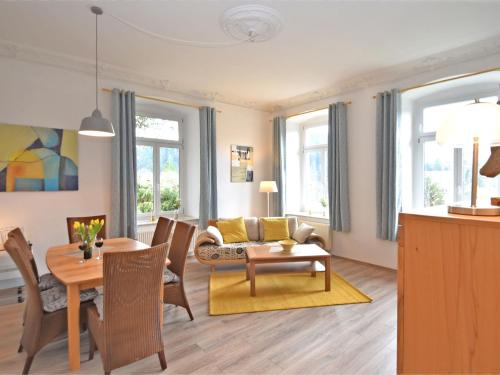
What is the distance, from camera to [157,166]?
5.01 m

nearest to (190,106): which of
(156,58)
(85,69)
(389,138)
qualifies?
(156,58)

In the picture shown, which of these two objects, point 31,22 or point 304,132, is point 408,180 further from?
point 31,22

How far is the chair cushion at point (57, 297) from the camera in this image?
2022mm

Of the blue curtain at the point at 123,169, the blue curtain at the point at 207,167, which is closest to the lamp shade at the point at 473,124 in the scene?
the blue curtain at the point at 123,169

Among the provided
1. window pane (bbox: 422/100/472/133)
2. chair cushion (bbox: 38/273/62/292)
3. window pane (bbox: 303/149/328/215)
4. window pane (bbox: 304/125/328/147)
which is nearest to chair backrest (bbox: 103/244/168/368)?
→ chair cushion (bbox: 38/273/62/292)

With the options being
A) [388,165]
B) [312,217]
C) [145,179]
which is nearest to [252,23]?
[388,165]

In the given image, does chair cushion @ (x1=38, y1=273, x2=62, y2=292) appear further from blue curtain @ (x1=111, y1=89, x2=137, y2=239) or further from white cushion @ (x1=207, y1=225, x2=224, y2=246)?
white cushion @ (x1=207, y1=225, x2=224, y2=246)

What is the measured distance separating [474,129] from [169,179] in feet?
15.2

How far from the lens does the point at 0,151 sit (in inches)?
132

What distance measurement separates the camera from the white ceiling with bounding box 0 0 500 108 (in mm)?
2668

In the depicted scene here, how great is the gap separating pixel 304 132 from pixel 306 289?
147 inches

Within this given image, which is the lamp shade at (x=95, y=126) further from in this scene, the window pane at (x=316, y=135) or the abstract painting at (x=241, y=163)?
the window pane at (x=316, y=135)

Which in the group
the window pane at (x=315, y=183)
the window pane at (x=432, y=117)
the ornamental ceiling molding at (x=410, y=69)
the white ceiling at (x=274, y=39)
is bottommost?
the window pane at (x=315, y=183)

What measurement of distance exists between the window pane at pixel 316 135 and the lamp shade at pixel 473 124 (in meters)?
4.54
